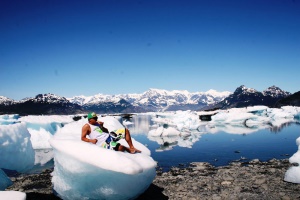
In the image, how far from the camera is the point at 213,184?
9.72 meters

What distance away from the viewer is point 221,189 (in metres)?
9.05

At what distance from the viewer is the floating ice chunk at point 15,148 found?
390 inches

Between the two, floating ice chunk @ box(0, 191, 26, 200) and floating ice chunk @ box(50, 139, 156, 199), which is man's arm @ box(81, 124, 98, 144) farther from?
floating ice chunk @ box(0, 191, 26, 200)

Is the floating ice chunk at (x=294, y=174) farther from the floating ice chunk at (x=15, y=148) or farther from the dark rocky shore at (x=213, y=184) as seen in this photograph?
the floating ice chunk at (x=15, y=148)

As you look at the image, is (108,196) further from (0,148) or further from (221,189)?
(0,148)

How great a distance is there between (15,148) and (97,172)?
5943 mm

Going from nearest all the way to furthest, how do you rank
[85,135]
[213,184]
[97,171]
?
[97,171] → [85,135] → [213,184]

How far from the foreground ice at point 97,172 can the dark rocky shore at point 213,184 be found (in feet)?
6.67

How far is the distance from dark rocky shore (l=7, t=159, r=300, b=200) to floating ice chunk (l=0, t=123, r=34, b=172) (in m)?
0.85

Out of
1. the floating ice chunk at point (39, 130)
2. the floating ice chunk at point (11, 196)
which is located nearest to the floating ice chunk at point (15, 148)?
the floating ice chunk at point (11, 196)

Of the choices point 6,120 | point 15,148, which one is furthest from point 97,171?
point 6,120

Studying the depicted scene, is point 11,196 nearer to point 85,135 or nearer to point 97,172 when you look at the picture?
point 97,172

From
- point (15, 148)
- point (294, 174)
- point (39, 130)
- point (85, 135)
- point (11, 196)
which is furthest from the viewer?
point (39, 130)

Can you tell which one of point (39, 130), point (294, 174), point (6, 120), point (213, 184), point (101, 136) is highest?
point (6, 120)
